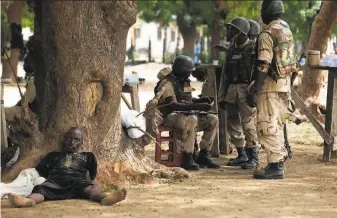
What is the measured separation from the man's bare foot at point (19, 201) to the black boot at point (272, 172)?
2904 millimetres

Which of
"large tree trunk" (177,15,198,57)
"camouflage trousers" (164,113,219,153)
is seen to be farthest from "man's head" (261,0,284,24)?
"large tree trunk" (177,15,198,57)

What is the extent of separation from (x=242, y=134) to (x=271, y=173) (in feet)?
4.70

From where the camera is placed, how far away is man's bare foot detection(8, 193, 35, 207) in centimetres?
674

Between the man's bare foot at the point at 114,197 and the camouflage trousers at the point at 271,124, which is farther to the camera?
the camouflage trousers at the point at 271,124

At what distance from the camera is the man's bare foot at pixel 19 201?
6.74 meters

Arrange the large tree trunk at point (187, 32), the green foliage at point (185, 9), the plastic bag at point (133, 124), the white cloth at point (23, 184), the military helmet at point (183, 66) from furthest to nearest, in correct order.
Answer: the large tree trunk at point (187, 32)
the green foliage at point (185, 9)
the military helmet at point (183, 66)
the plastic bag at point (133, 124)
the white cloth at point (23, 184)

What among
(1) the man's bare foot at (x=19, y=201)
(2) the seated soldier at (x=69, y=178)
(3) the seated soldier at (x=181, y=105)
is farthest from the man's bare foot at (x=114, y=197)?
(3) the seated soldier at (x=181, y=105)

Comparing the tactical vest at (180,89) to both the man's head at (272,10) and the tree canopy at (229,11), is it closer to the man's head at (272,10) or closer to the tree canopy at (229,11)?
the man's head at (272,10)

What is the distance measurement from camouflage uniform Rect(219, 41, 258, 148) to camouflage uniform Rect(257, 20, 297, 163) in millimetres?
805

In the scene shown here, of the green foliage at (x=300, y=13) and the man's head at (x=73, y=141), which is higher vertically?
the green foliage at (x=300, y=13)

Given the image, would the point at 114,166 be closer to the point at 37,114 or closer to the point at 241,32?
the point at 37,114

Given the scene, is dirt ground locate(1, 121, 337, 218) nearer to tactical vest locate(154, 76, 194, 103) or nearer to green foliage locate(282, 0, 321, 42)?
tactical vest locate(154, 76, 194, 103)

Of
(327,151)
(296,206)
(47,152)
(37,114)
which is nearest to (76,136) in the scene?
(47,152)

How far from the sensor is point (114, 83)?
808cm
